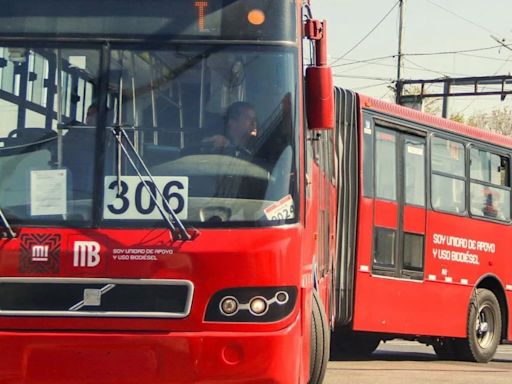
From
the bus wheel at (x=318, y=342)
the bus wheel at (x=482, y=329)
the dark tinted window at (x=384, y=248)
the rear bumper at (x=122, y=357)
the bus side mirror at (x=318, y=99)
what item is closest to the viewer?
the rear bumper at (x=122, y=357)

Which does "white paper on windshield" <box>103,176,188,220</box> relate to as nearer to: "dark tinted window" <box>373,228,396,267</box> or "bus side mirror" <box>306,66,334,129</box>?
"bus side mirror" <box>306,66,334,129</box>

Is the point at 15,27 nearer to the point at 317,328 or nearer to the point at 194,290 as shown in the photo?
the point at 194,290

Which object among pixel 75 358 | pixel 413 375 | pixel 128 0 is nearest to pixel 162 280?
pixel 75 358

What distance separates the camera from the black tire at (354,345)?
1464 centimetres

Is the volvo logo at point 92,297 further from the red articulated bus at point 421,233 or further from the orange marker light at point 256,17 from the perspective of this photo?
the red articulated bus at point 421,233

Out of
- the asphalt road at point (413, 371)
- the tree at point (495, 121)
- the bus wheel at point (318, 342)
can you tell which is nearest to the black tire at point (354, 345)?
the asphalt road at point (413, 371)

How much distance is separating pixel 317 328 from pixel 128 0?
391 cm

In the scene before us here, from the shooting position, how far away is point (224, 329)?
6.39 m

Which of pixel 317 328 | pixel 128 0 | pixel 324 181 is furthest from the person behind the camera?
pixel 324 181

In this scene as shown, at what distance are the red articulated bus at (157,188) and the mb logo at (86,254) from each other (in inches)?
0.5

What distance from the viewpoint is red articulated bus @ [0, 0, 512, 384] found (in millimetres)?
6363

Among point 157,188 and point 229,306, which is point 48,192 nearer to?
point 157,188

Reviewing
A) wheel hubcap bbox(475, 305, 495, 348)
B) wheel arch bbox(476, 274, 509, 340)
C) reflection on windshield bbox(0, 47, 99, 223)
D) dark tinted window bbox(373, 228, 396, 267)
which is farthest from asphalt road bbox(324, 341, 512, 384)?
reflection on windshield bbox(0, 47, 99, 223)

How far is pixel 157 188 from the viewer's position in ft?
21.5
